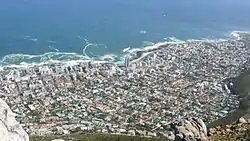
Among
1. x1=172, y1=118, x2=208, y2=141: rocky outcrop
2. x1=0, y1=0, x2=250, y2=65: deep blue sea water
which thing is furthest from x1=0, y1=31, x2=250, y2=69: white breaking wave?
x1=172, y1=118, x2=208, y2=141: rocky outcrop

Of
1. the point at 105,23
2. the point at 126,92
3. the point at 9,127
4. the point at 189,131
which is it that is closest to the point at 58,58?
the point at 126,92

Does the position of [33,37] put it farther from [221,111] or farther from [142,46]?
[221,111]

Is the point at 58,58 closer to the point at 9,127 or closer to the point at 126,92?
the point at 126,92

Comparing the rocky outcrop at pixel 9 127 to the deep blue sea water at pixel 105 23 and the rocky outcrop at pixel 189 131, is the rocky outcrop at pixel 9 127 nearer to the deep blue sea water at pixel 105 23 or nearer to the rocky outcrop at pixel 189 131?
the rocky outcrop at pixel 189 131

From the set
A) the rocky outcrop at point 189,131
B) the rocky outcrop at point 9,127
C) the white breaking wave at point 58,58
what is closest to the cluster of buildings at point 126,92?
the white breaking wave at point 58,58

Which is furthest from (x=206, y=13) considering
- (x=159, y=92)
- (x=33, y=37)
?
(x=159, y=92)

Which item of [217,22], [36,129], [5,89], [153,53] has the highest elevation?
[217,22]
